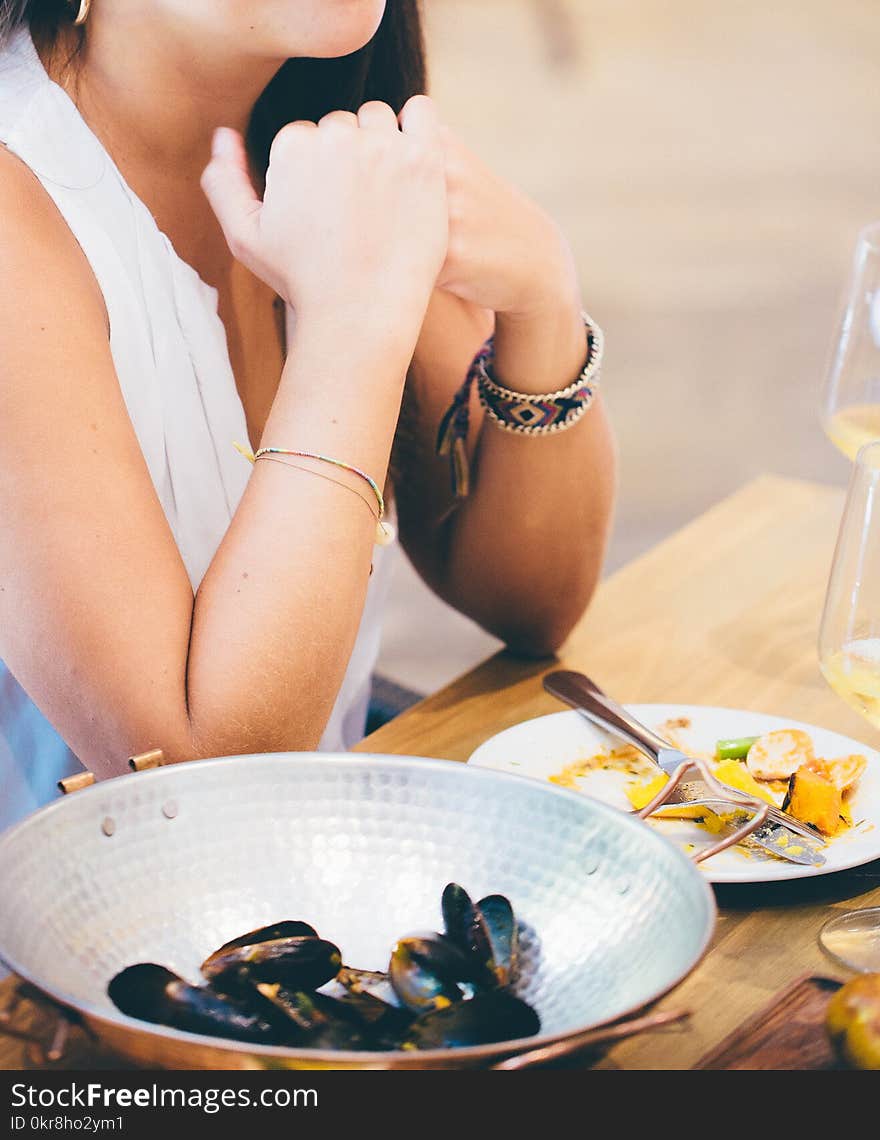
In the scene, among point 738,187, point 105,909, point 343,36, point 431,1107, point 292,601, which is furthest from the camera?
point 738,187

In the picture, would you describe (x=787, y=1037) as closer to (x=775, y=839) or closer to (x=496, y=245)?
(x=775, y=839)

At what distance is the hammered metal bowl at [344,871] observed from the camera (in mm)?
602

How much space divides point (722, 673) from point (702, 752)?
0.65ft

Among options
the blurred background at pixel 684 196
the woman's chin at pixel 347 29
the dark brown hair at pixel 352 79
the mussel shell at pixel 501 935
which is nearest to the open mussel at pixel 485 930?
the mussel shell at pixel 501 935

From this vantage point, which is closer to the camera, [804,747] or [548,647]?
[804,747]

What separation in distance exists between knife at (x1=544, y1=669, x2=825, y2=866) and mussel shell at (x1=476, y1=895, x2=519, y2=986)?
229 mm

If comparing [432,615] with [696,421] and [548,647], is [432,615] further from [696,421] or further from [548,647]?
[548,647]

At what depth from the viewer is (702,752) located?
973 millimetres

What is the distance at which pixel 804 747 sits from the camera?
944mm

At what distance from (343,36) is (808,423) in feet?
10.8

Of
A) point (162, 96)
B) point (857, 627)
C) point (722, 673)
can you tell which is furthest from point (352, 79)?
point (857, 627)

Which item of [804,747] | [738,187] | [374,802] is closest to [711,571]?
[804,747]

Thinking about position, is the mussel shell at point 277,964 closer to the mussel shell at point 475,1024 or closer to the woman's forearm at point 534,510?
the mussel shell at point 475,1024

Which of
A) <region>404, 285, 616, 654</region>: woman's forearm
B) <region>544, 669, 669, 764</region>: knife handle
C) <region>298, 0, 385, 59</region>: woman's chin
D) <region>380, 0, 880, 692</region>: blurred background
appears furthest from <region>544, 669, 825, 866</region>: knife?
<region>380, 0, 880, 692</region>: blurred background
